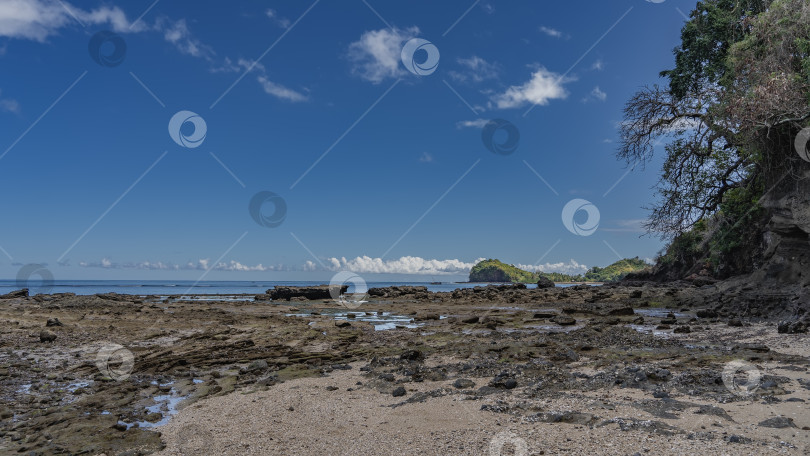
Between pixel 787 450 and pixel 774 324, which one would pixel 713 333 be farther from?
pixel 787 450

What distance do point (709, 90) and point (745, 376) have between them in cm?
1771

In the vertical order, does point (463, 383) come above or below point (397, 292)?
below

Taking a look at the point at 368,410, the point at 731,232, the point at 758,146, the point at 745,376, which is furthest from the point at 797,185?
the point at 368,410

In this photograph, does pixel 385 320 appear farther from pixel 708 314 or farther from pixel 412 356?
pixel 708 314

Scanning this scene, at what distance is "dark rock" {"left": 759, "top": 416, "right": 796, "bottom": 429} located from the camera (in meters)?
5.62

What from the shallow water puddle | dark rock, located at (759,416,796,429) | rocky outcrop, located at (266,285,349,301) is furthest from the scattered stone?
rocky outcrop, located at (266,285,349,301)

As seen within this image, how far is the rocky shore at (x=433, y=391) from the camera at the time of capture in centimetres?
593

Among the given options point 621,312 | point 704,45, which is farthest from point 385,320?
point 704,45

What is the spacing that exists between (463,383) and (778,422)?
4.79 metres

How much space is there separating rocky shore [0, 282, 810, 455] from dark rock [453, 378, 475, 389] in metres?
0.03

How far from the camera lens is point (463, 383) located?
8.70 metres

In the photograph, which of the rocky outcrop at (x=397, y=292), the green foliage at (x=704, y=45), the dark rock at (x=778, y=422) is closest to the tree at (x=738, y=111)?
the green foliage at (x=704, y=45)

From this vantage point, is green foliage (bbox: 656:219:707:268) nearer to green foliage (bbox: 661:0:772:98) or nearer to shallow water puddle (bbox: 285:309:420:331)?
green foliage (bbox: 661:0:772:98)

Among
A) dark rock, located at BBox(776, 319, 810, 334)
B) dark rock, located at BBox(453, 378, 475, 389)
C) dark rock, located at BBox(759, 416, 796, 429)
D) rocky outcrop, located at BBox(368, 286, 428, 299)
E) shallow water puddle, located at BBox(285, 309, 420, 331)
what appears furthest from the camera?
rocky outcrop, located at BBox(368, 286, 428, 299)
